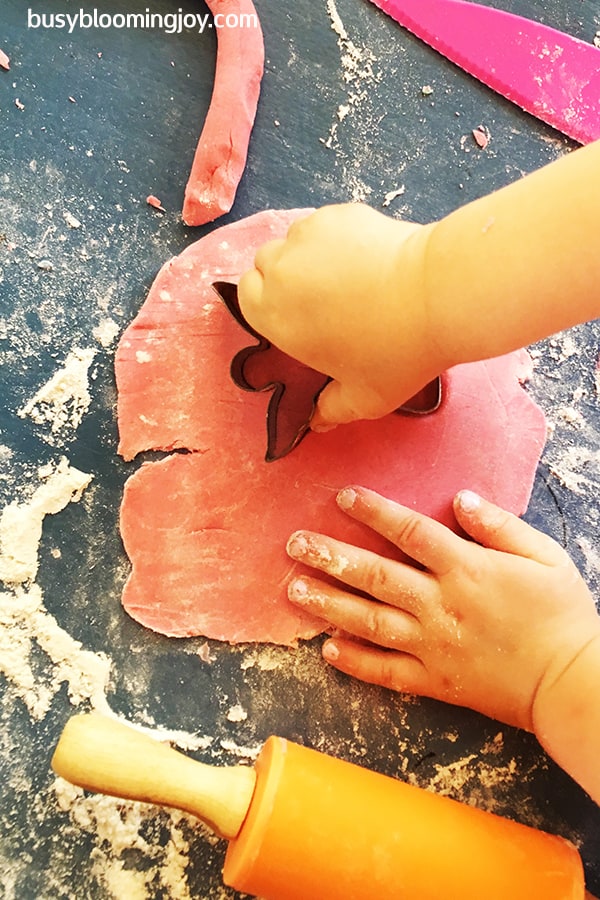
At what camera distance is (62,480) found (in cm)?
87

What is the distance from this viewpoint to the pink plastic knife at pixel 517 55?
996 mm

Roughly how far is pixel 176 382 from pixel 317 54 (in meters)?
0.49

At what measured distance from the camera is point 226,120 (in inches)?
36.1

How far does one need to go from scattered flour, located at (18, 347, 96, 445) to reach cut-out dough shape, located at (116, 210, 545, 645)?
0.16ft

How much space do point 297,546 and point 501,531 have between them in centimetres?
24

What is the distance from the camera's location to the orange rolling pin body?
696mm

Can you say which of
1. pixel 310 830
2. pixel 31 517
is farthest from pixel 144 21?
pixel 310 830

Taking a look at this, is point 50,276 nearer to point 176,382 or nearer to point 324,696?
point 176,382

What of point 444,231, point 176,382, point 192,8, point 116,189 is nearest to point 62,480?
point 176,382

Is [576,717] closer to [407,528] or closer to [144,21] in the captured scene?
[407,528]

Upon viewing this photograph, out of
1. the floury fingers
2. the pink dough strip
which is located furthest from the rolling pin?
the floury fingers

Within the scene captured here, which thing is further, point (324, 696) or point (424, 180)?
point (424, 180)

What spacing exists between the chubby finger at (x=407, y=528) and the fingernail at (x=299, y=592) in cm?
10

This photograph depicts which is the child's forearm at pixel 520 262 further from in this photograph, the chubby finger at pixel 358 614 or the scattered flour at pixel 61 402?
the scattered flour at pixel 61 402
